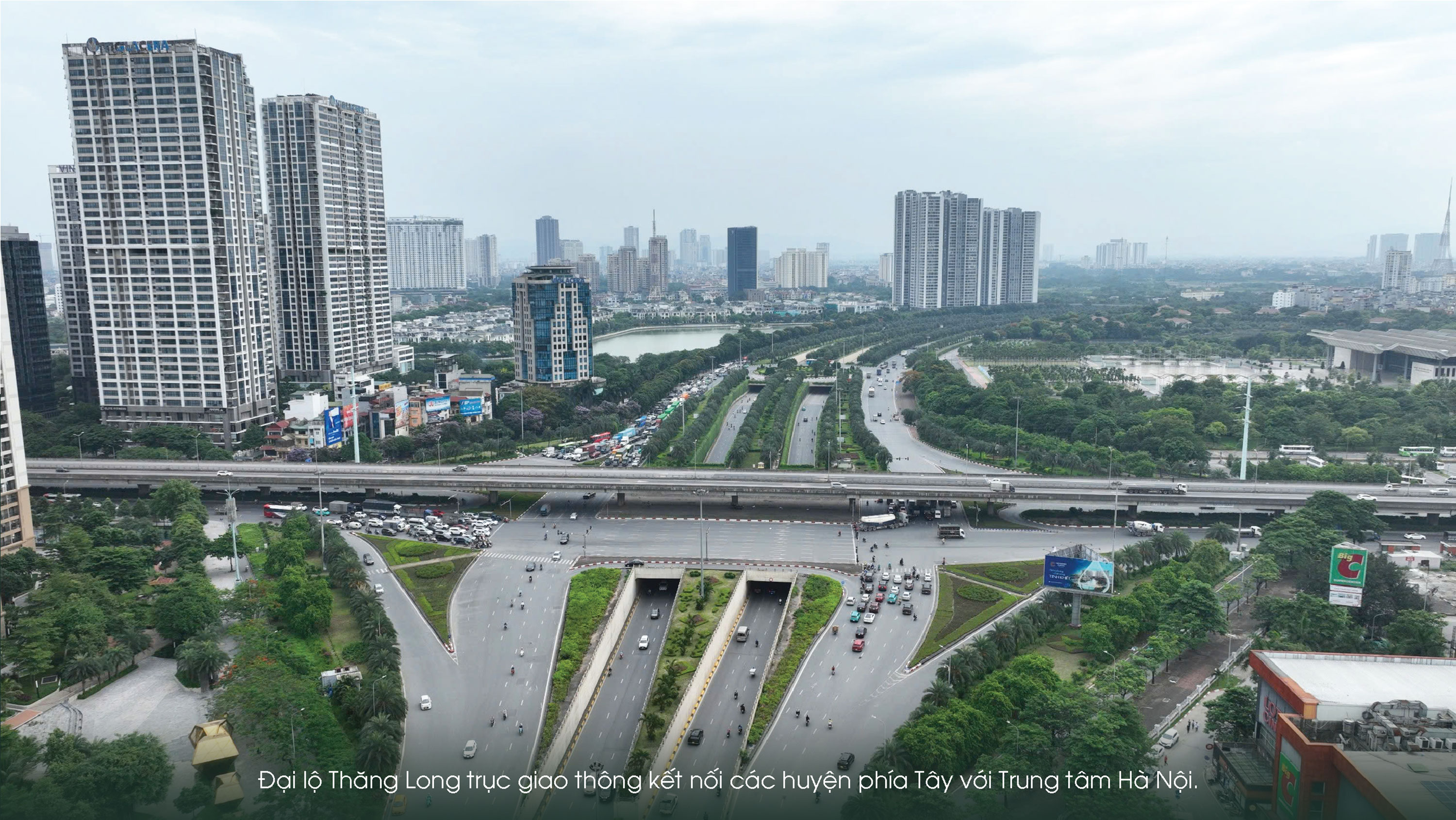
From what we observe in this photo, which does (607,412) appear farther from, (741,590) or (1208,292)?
(1208,292)

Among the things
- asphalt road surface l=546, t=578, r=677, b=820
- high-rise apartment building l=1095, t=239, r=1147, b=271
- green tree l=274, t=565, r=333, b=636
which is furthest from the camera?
high-rise apartment building l=1095, t=239, r=1147, b=271

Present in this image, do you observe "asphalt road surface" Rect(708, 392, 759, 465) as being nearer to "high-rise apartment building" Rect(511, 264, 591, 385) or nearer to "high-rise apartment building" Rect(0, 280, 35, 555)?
"high-rise apartment building" Rect(511, 264, 591, 385)

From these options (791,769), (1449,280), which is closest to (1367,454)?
(791,769)

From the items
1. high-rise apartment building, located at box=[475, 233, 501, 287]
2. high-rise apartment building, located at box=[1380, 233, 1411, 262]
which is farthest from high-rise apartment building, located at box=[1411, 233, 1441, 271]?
high-rise apartment building, located at box=[475, 233, 501, 287]

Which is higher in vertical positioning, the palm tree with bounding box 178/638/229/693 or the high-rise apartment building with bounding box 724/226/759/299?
the high-rise apartment building with bounding box 724/226/759/299

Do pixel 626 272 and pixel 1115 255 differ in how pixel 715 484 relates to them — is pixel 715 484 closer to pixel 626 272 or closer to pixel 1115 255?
pixel 626 272

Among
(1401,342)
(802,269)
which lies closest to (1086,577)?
(1401,342)

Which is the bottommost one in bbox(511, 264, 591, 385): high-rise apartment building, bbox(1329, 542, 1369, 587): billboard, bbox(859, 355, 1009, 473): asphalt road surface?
bbox(859, 355, 1009, 473): asphalt road surface
